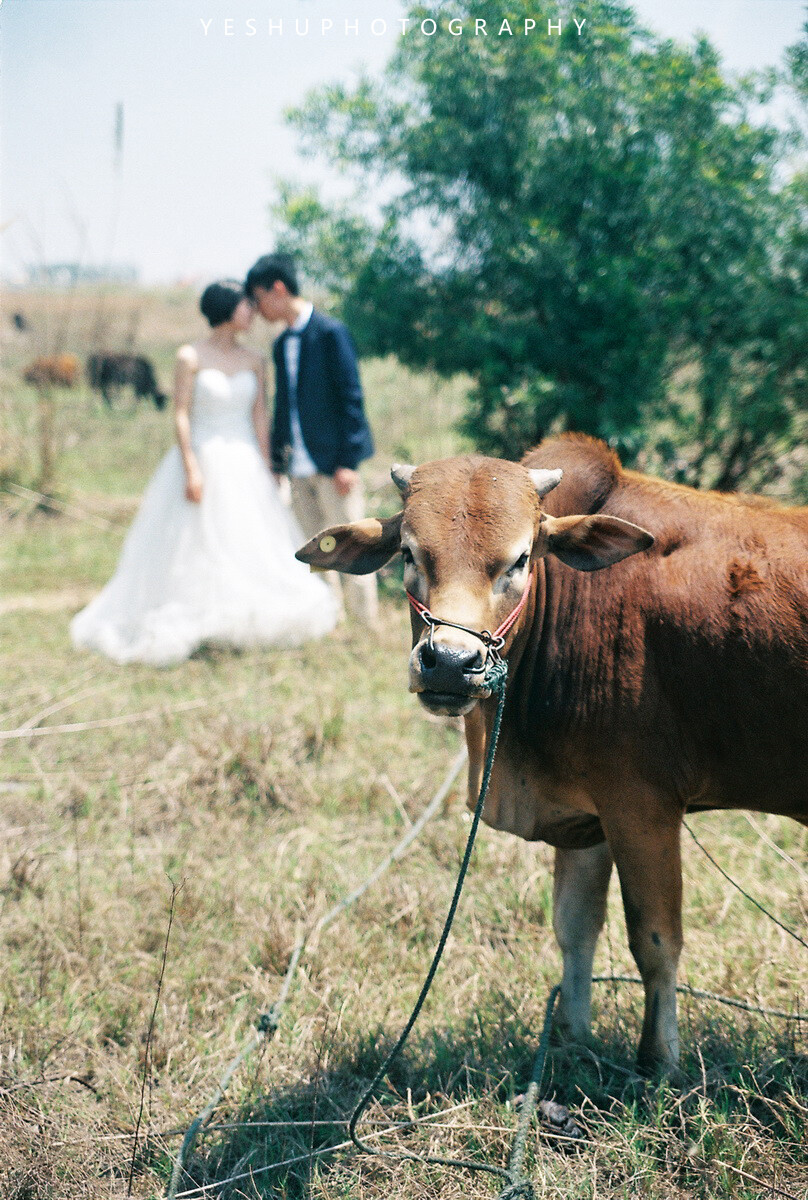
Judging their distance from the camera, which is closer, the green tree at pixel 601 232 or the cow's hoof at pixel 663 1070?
the cow's hoof at pixel 663 1070

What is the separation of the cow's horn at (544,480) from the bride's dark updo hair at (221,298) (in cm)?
495

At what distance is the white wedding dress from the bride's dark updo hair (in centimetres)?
43

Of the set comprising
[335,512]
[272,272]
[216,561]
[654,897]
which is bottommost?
[216,561]

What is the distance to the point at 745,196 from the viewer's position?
6.74 metres

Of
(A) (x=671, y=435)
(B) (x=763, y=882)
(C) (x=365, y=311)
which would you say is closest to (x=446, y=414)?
(C) (x=365, y=311)

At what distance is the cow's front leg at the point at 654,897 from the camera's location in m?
2.66

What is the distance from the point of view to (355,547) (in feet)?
9.27

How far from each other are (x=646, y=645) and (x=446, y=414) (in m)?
11.4

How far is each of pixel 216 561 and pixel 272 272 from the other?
214 centimetres

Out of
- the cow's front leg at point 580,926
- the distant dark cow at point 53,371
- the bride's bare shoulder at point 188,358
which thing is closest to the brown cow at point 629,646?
the cow's front leg at point 580,926

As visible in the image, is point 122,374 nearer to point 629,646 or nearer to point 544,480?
point 544,480

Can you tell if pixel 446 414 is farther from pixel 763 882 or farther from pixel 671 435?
pixel 763 882

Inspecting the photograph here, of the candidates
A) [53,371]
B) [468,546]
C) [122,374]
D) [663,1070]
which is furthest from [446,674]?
[122,374]

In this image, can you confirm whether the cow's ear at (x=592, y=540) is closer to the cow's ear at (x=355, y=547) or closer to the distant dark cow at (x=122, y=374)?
the cow's ear at (x=355, y=547)
